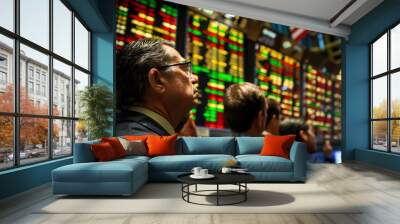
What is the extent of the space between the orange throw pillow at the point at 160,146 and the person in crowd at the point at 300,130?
8.62 metres

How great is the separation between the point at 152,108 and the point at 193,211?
15.3ft

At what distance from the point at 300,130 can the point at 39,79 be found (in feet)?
40.9

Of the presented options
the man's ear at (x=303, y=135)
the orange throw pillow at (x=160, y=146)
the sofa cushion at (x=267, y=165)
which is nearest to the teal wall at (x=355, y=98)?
the sofa cushion at (x=267, y=165)

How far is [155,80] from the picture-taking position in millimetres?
7941

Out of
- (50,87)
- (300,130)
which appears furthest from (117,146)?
(300,130)

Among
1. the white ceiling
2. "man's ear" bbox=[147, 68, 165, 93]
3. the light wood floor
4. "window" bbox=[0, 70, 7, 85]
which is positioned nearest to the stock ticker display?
"man's ear" bbox=[147, 68, 165, 93]

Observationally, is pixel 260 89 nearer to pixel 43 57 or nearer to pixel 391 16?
pixel 391 16

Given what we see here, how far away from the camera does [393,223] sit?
10.2 feet

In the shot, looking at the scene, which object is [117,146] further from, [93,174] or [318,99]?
[318,99]

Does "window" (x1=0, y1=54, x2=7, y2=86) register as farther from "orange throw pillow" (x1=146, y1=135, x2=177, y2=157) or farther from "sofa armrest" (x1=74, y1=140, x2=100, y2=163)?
"orange throw pillow" (x1=146, y1=135, x2=177, y2=157)

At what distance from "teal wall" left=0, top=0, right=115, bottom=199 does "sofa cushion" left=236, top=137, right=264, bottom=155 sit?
284 centimetres

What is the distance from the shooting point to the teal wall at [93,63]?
13.9 ft

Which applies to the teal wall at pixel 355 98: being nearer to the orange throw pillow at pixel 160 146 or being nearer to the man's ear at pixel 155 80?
the man's ear at pixel 155 80

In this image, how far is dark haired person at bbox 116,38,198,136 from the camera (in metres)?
7.79
